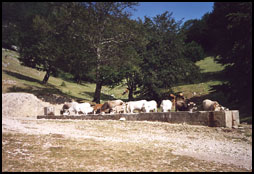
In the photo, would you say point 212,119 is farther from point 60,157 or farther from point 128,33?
point 128,33

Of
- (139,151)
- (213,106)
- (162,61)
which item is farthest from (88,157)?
(162,61)

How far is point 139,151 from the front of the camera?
4.85 metres

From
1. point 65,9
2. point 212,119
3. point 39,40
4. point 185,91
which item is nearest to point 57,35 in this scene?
point 65,9

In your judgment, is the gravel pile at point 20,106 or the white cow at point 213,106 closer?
the white cow at point 213,106

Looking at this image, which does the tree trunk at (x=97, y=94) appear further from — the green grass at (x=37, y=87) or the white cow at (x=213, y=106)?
the white cow at (x=213, y=106)

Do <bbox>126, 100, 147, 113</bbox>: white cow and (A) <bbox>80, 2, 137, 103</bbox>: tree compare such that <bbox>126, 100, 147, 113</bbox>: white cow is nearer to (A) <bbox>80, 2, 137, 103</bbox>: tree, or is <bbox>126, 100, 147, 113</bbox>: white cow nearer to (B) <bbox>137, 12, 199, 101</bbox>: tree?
(A) <bbox>80, 2, 137, 103</bbox>: tree

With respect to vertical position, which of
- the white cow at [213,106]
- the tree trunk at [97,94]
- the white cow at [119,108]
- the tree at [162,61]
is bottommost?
the white cow at [119,108]

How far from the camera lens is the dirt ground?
375cm

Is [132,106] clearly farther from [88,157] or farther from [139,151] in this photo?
[88,157]

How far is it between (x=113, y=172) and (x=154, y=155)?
55.5 inches

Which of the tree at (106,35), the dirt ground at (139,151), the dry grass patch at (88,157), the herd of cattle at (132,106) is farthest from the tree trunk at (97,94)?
the dry grass patch at (88,157)

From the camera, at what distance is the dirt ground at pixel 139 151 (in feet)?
12.3

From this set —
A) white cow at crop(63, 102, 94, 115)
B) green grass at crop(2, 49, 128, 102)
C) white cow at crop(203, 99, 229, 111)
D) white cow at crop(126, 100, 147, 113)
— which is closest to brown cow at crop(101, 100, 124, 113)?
white cow at crop(126, 100, 147, 113)

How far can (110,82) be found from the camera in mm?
22094
